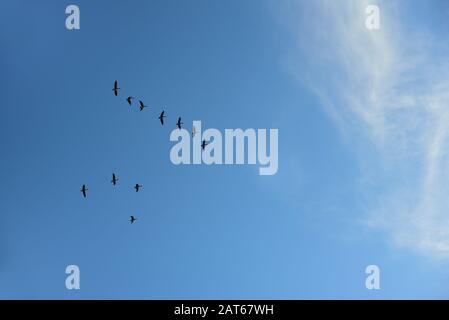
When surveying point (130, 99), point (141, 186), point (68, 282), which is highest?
point (130, 99)
